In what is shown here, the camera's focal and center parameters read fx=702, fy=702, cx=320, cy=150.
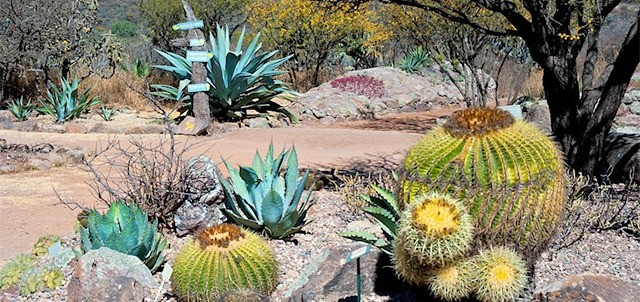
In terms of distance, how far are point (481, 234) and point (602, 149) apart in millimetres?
4383

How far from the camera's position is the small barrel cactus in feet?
12.6

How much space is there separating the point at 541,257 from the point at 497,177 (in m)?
1.31

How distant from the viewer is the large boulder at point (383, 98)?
15977 millimetres

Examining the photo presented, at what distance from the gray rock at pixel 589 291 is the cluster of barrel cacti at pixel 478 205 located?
204 mm

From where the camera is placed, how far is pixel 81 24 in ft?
56.2

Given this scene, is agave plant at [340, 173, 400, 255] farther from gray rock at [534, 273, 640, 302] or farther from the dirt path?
the dirt path

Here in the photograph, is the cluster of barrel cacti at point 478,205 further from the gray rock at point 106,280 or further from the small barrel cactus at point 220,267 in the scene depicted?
the gray rock at point 106,280

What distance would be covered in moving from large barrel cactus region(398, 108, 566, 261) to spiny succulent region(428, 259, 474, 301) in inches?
8.6

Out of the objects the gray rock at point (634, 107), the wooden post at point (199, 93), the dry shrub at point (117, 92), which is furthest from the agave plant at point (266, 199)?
the dry shrub at point (117, 92)

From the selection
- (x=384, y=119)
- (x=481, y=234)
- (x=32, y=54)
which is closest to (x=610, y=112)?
(x=481, y=234)

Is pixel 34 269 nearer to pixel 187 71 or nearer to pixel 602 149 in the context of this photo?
pixel 602 149

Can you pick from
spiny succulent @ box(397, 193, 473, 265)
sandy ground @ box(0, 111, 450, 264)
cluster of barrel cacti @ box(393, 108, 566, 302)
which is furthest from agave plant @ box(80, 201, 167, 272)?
spiny succulent @ box(397, 193, 473, 265)

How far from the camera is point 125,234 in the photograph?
14.2 ft

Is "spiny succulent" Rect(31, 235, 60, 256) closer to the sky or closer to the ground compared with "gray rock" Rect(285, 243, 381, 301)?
closer to the ground
